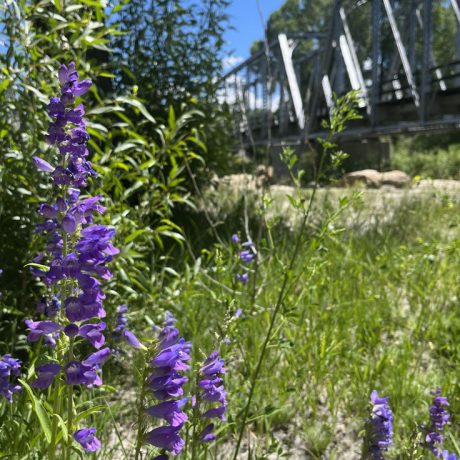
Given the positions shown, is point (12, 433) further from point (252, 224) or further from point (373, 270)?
point (252, 224)

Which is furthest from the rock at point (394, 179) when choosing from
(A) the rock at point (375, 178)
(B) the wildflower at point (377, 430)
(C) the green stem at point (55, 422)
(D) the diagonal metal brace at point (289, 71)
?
(C) the green stem at point (55, 422)

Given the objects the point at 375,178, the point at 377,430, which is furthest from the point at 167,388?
the point at 375,178

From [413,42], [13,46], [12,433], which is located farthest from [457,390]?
[413,42]

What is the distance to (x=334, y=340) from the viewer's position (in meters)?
2.18

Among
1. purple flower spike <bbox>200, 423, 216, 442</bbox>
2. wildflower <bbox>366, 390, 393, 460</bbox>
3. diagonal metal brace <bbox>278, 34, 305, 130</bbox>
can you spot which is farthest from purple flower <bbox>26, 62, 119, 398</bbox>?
diagonal metal brace <bbox>278, 34, 305, 130</bbox>

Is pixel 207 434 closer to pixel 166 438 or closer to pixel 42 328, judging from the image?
pixel 166 438

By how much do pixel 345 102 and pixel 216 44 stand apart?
3045 mm

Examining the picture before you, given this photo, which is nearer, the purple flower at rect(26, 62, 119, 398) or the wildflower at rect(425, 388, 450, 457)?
the purple flower at rect(26, 62, 119, 398)

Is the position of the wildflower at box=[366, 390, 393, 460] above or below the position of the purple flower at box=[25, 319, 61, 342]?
below

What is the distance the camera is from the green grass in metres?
1.84

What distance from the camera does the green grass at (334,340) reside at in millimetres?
1843

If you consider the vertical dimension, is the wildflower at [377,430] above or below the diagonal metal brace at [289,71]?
below

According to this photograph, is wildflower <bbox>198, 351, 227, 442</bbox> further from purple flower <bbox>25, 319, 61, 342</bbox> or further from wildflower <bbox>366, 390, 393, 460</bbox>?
wildflower <bbox>366, 390, 393, 460</bbox>

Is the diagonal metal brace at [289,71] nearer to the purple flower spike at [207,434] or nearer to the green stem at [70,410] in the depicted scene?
the purple flower spike at [207,434]
